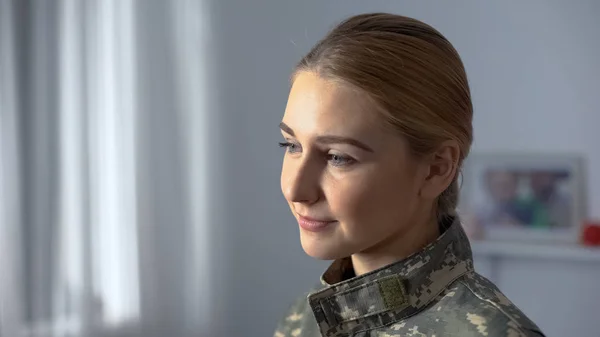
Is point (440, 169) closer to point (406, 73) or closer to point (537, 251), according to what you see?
point (406, 73)

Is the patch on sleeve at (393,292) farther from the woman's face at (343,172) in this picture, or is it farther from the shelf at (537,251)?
the shelf at (537,251)

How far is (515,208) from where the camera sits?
3.00 m

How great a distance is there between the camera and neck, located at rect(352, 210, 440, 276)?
1.03 metres

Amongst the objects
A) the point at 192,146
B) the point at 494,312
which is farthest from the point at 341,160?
the point at 192,146

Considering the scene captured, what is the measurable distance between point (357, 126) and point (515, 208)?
2.18 metres

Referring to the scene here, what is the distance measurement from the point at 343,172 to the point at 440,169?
14cm

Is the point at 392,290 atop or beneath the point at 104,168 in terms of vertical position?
beneath

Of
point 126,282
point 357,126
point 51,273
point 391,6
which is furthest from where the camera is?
point 391,6

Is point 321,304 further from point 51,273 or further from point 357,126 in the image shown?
point 51,273

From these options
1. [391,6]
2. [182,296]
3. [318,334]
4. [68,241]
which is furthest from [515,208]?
[318,334]

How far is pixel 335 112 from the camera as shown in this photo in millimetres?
959

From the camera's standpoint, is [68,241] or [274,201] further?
[274,201]

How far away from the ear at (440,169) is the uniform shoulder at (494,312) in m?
0.12

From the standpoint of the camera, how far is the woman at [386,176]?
0.96 metres
